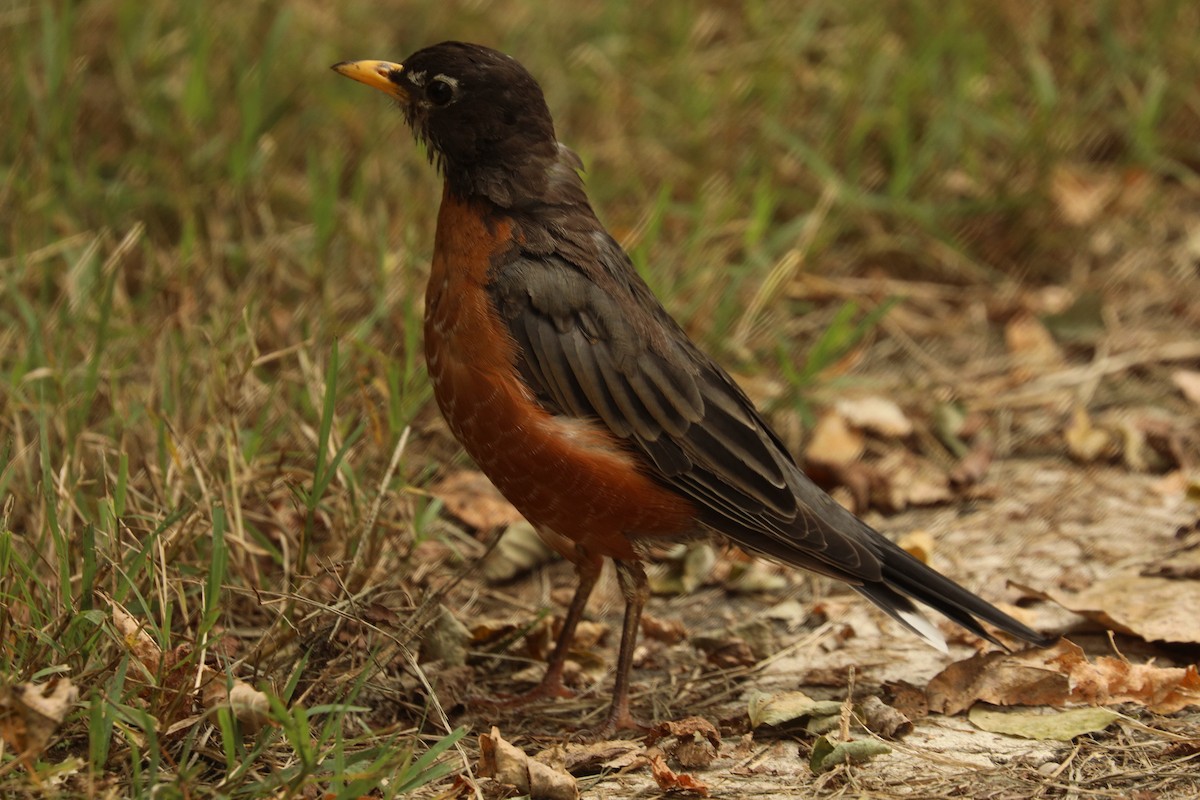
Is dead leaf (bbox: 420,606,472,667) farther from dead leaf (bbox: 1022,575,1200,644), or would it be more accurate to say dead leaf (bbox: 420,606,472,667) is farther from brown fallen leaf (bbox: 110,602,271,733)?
dead leaf (bbox: 1022,575,1200,644)

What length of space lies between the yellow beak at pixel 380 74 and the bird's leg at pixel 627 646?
150 cm

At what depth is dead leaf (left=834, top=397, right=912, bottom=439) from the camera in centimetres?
545

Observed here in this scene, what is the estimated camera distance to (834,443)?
17.3ft

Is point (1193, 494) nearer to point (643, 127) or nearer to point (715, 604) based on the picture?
point (715, 604)

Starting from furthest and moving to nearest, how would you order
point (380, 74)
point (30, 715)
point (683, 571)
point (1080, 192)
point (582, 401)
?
point (1080, 192), point (683, 571), point (380, 74), point (582, 401), point (30, 715)

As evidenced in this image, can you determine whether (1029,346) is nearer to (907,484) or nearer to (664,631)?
(907,484)

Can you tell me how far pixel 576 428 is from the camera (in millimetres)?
3838

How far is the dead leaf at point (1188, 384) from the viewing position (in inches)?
219

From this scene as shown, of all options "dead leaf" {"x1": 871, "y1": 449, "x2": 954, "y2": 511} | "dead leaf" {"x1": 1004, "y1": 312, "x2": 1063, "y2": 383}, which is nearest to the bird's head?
"dead leaf" {"x1": 871, "y1": 449, "x2": 954, "y2": 511}

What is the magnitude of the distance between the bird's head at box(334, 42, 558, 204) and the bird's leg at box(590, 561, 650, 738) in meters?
1.09

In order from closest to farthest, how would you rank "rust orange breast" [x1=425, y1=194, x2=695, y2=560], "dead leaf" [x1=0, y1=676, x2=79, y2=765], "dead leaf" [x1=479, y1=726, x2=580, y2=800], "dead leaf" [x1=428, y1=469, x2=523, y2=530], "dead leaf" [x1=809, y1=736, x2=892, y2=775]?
"dead leaf" [x1=0, y1=676, x2=79, y2=765], "dead leaf" [x1=479, y1=726, x2=580, y2=800], "dead leaf" [x1=809, y1=736, x2=892, y2=775], "rust orange breast" [x1=425, y1=194, x2=695, y2=560], "dead leaf" [x1=428, y1=469, x2=523, y2=530]

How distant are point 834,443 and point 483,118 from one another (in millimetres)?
1897

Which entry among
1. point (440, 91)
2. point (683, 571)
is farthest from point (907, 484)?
point (440, 91)

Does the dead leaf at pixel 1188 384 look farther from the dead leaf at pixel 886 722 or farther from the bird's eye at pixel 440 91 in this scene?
the bird's eye at pixel 440 91
